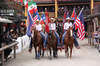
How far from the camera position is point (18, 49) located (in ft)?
53.5

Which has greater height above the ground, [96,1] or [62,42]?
[96,1]

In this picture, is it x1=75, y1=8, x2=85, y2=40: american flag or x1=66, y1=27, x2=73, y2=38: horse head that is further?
x1=75, y1=8, x2=85, y2=40: american flag

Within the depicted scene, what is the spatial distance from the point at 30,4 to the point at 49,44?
9744mm

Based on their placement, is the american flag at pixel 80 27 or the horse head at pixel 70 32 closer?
the horse head at pixel 70 32

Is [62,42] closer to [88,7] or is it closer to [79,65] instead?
[79,65]

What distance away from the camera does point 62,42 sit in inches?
520

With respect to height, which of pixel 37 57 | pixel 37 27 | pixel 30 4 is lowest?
pixel 37 57

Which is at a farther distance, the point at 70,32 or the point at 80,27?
the point at 80,27

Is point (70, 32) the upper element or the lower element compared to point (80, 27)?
lower

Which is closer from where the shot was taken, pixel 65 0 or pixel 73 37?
pixel 73 37

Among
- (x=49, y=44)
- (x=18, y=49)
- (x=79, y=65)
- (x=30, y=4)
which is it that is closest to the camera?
(x=79, y=65)

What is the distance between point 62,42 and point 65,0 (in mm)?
31269

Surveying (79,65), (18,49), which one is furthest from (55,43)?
(18,49)

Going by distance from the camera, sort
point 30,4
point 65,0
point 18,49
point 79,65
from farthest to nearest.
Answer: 1. point 65,0
2. point 30,4
3. point 18,49
4. point 79,65
